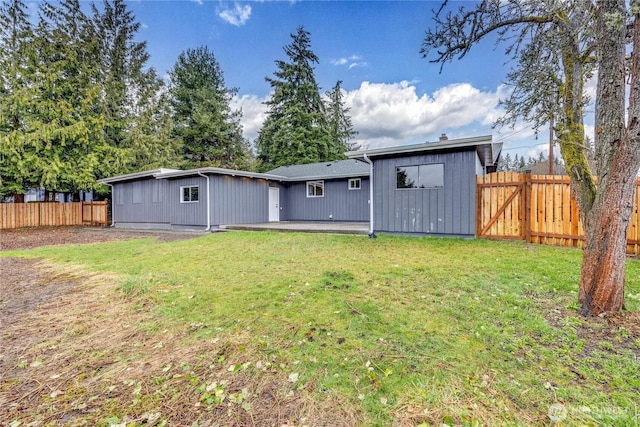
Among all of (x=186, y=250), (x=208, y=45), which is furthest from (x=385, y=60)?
(x=208, y=45)

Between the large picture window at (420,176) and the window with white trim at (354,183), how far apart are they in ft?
13.1

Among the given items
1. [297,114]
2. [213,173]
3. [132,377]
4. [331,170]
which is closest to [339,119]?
[297,114]

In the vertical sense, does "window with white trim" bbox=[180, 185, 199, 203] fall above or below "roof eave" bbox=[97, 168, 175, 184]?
below

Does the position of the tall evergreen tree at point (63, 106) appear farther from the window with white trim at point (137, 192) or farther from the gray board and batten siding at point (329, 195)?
the gray board and batten siding at point (329, 195)

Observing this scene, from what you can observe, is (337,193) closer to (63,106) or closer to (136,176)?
(136,176)

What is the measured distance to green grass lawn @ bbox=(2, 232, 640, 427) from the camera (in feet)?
5.90

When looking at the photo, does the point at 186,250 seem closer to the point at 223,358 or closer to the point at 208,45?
the point at 223,358

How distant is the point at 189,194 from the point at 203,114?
13.6 m

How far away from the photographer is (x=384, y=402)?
1823 millimetres

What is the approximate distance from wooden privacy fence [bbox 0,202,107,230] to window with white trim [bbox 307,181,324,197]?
1194cm

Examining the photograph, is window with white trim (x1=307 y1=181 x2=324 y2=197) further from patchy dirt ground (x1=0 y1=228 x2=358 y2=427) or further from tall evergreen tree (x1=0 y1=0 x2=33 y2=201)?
tall evergreen tree (x1=0 y1=0 x2=33 y2=201)

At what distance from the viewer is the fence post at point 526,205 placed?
→ 720 cm

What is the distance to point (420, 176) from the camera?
8.66 metres

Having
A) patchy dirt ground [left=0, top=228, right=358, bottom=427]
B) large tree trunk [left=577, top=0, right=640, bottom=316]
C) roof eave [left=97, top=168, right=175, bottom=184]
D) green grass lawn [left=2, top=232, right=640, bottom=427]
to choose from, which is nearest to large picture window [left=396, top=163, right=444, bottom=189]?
green grass lawn [left=2, top=232, right=640, bottom=427]
